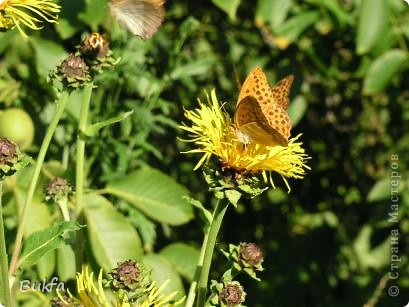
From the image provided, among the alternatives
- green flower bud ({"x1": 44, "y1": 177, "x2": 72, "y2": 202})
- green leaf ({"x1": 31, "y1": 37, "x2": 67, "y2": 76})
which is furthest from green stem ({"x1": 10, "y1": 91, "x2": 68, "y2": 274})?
green leaf ({"x1": 31, "y1": 37, "x2": 67, "y2": 76})

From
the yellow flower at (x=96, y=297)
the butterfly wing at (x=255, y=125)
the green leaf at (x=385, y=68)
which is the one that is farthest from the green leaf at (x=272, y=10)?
the yellow flower at (x=96, y=297)

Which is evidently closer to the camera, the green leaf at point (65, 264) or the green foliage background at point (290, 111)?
the green leaf at point (65, 264)

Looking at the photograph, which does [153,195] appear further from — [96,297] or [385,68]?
[385,68]

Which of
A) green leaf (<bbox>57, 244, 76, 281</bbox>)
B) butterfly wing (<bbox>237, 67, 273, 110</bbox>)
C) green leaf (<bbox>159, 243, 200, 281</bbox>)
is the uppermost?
butterfly wing (<bbox>237, 67, 273, 110</bbox>)

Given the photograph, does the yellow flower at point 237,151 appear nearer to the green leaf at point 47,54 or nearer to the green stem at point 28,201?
the green stem at point 28,201

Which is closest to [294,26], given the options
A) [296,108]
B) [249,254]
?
[296,108]

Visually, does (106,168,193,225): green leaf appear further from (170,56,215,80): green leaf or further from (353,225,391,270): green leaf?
(353,225,391,270): green leaf

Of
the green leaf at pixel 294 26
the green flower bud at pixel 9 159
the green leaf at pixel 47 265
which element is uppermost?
the green flower bud at pixel 9 159
